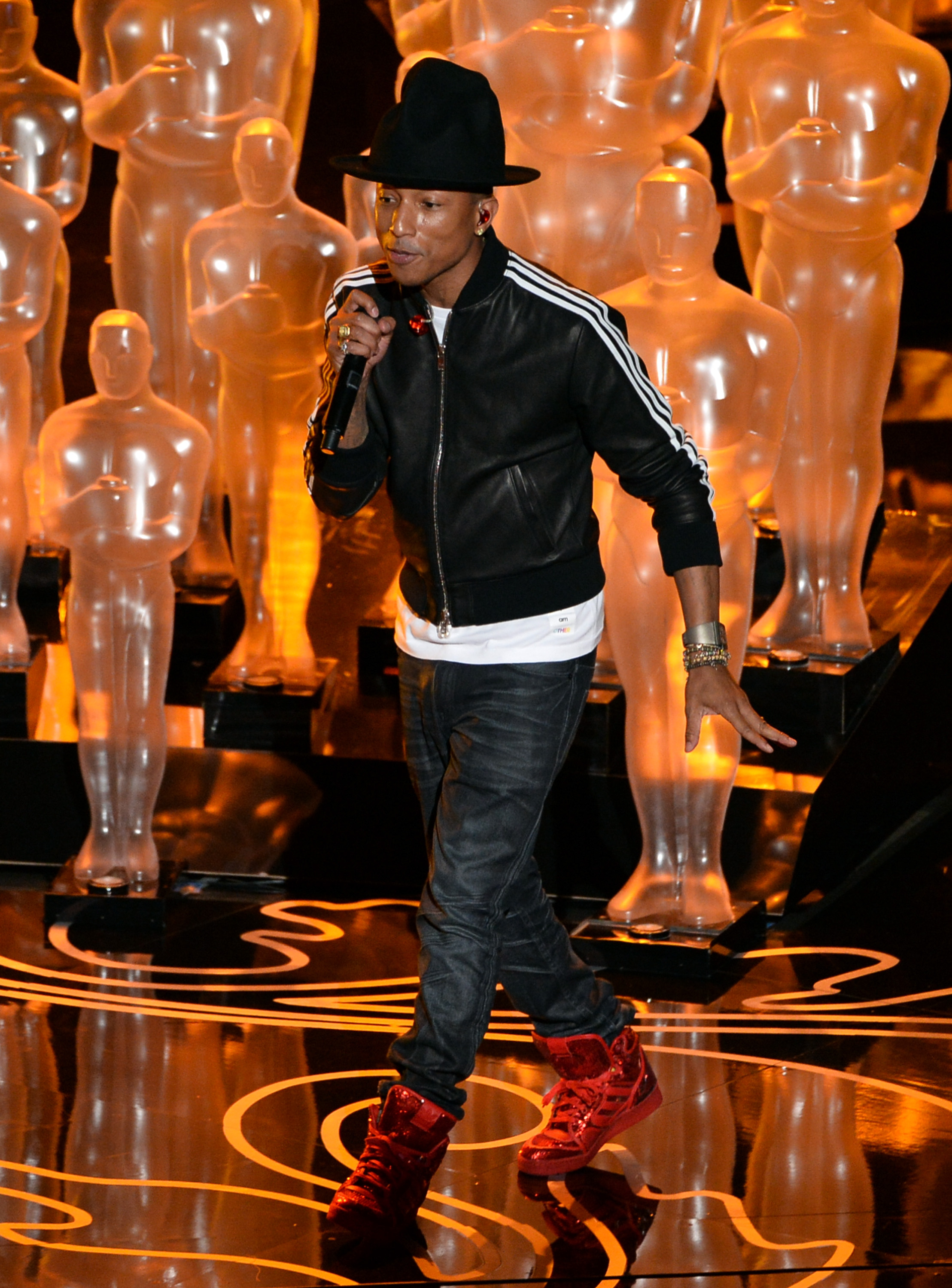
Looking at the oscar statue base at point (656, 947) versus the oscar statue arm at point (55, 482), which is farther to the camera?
the oscar statue arm at point (55, 482)

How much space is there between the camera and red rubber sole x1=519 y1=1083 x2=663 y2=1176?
2.81m

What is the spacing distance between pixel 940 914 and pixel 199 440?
69.2 inches

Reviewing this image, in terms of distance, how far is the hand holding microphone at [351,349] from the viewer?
240 centimetres

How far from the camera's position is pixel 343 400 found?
95.7 inches

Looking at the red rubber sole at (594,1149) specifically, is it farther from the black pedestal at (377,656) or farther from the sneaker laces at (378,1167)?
the black pedestal at (377,656)

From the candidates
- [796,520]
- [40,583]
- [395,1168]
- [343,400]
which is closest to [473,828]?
[395,1168]

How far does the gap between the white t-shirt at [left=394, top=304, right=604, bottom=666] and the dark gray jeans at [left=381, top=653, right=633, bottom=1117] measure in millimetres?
13

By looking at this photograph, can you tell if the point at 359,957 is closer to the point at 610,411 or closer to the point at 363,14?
the point at 610,411

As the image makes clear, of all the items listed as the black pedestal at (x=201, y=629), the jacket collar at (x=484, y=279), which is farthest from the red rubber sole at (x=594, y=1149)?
the black pedestal at (x=201, y=629)

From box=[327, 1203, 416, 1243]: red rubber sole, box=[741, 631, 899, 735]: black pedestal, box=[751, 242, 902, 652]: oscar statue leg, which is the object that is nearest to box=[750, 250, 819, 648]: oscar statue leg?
box=[751, 242, 902, 652]: oscar statue leg

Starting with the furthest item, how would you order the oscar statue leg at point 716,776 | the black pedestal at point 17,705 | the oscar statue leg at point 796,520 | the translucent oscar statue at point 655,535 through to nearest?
the oscar statue leg at point 796,520 < the black pedestal at point 17,705 < the oscar statue leg at point 716,776 < the translucent oscar statue at point 655,535

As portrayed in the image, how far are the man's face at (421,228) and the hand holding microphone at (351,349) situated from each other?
0.07 m

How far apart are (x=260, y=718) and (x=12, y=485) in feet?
2.79

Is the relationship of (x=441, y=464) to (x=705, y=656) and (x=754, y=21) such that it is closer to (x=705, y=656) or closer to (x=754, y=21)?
Result: (x=705, y=656)
